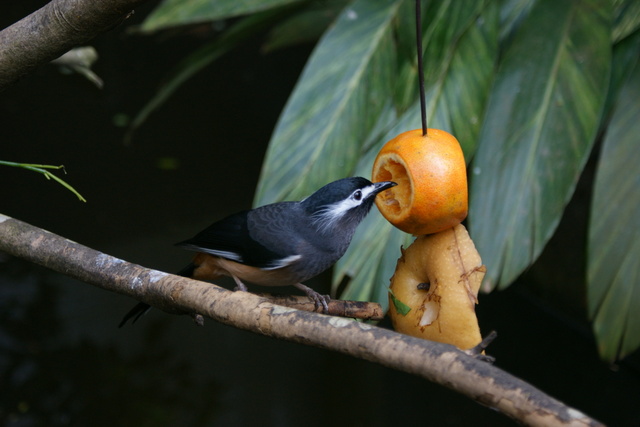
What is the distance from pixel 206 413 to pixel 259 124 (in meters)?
1.81

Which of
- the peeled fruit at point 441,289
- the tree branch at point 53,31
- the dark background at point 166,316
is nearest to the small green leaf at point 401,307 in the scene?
the peeled fruit at point 441,289

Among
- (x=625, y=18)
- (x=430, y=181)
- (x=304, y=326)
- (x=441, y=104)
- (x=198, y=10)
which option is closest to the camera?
(x=304, y=326)

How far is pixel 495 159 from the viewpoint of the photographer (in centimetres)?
219

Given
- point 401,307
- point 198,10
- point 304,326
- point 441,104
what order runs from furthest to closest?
1. point 198,10
2. point 441,104
3. point 401,307
4. point 304,326

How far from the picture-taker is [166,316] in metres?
3.88

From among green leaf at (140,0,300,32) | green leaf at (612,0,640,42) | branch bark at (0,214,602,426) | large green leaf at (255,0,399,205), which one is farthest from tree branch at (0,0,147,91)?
green leaf at (612,0,640,42)

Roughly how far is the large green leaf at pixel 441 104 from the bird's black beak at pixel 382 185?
65 cm

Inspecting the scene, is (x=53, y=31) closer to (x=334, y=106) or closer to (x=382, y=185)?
(x=382, y=185)

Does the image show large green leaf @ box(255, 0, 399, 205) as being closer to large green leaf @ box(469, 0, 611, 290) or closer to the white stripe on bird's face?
large green leaf @ box(469, 0, 611, 290)

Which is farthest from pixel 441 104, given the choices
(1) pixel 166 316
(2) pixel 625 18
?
(1) pixel 166 316

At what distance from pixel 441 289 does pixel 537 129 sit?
114 centimetres

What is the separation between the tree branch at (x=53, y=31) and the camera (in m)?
1.12

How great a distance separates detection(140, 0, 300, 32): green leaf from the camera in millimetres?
2604

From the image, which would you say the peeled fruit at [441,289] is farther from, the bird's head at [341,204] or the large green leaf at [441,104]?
the large green leaf at [441,104]
